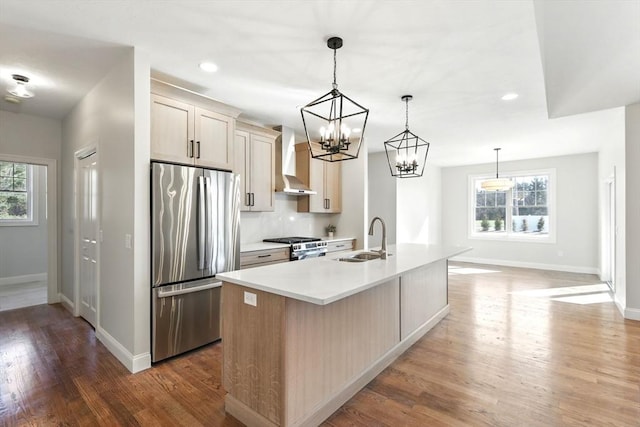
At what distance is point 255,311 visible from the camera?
1890 millimetres

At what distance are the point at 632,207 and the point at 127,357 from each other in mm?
5610

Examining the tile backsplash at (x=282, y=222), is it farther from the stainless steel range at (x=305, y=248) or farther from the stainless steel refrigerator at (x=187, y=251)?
the stainless steel refrigerator at (x=187, y=251)

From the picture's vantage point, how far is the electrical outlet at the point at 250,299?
6.17 feet

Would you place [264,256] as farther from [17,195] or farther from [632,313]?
[17,195]

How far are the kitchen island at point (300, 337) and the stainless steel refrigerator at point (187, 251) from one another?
0.92 m

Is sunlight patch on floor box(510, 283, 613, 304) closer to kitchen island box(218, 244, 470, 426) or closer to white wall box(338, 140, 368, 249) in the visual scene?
white wall box(338, 140, 368, 249)

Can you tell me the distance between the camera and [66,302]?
14.1 ft

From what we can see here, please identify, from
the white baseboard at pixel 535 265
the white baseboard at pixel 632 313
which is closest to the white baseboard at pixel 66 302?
the white baseboard at pixel 632 313

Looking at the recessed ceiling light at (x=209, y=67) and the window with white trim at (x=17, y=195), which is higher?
the recessed ceiling light at (x=209, y=67)

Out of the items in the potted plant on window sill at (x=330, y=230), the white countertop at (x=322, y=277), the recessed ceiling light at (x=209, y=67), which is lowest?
the white countertop at (x=322, y=277)

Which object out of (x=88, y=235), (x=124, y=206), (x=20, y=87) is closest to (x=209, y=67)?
(x=124, y=206)

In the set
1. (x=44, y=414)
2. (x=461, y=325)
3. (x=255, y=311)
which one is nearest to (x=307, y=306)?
(x=255, y=311)

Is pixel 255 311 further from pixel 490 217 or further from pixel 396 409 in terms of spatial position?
pixel 490 217

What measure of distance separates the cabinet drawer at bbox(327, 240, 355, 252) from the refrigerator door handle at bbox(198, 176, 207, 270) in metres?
2.29
